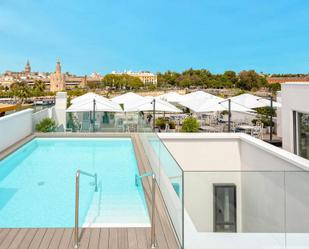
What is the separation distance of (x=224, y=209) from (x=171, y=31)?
246 feet

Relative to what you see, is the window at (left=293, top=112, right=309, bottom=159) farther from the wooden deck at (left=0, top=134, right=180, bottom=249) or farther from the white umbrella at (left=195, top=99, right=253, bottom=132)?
the wooden deck at (left=0, top=134, right=180, bottom=249)

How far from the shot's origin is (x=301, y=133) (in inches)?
344

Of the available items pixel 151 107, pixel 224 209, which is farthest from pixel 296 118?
pixel 224 209

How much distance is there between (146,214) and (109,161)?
13.2 ft

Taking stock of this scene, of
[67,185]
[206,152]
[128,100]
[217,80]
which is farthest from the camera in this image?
[217,80]

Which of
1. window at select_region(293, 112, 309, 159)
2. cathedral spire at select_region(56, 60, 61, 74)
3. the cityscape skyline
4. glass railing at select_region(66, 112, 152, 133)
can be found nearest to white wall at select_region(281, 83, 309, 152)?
→ window at select_region(293, 112, 309, 159)

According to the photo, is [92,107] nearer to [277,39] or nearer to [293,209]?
[293,209]

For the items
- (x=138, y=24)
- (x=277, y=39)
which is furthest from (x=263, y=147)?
(x=277, y=39)

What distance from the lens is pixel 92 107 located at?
1209cm

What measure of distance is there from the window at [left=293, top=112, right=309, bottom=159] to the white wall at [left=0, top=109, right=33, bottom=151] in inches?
308

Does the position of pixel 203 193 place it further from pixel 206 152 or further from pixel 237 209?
pixel 206 152

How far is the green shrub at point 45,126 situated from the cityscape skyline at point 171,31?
32.8 metres

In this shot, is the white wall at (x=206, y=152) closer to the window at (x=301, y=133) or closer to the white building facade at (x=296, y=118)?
the white building facade at (x=296, y=118)

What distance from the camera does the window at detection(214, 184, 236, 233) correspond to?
3.83 metres
